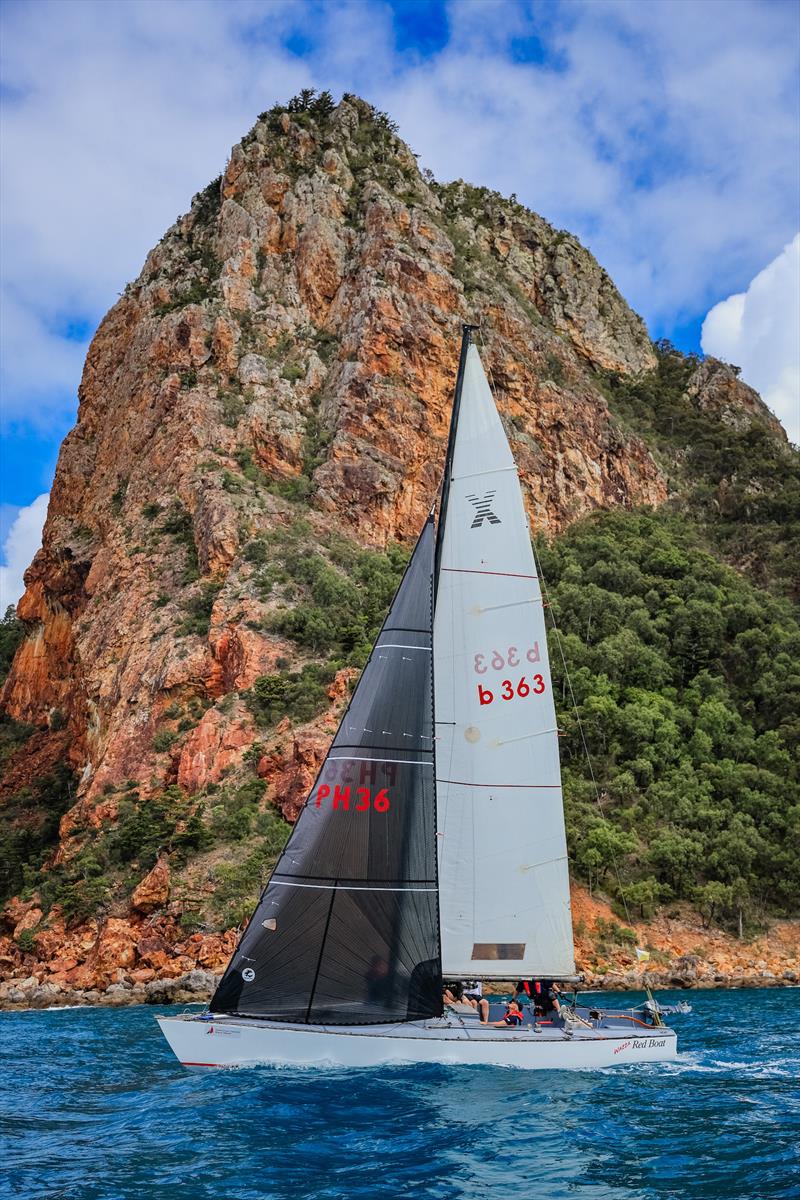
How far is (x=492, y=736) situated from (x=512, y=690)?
93 centimetres

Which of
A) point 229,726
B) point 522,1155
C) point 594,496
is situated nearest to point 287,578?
point 229,726

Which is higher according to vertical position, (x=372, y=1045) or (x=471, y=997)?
(x=471, y=997)

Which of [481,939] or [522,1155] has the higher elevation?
[481,939]

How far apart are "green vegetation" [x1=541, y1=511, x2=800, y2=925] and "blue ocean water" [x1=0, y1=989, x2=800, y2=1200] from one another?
85.7 ft

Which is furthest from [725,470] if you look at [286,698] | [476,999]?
[476,999]

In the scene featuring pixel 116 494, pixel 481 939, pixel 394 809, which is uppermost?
pixel 116 494

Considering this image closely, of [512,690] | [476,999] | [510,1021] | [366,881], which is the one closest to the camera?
[366,881]

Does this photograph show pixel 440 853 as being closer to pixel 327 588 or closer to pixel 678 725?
pixel 678 725

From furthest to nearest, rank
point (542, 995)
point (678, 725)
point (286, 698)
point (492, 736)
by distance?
point (678, 725) → point (286, 698) → point (492, 736) → point (542, 995)

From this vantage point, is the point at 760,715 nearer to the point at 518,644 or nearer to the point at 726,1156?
the point at 518,644

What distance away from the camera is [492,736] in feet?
56.1

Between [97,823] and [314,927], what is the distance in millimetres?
32681

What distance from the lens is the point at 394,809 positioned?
15859 mm

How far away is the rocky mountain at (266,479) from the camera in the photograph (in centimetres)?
4297
